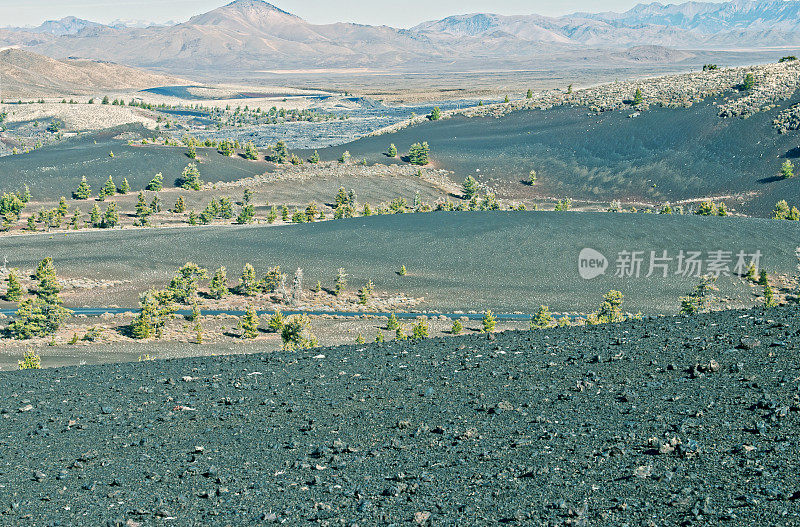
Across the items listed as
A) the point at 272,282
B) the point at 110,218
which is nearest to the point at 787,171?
the point at 272,282

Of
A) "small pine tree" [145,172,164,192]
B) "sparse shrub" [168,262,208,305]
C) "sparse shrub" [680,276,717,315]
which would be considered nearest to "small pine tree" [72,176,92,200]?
"small pine tree" [145,172,164,192]

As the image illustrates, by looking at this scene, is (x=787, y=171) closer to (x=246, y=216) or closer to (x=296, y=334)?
(x=246, y=216)

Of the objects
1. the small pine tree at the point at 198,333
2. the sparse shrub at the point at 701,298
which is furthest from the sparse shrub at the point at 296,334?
the sparse shrub at the point at 701,298

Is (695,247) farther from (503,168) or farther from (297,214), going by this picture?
(503,168)

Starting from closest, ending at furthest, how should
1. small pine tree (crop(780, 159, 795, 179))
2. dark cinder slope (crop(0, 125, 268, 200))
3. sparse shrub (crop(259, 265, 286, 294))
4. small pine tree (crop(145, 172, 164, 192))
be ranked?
sparse shrub (crop(259, 265, 286, 294)), small pine tree (crop(780, 159, 795, 179)), dark cinder slope (crop(0, 125, 268, 200)), small pine tree (crop(145, 172, 164, 192))

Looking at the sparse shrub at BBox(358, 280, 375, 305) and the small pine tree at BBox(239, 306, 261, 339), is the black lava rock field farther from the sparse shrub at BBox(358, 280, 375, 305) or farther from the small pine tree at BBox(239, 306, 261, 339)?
the sparse shrub at BBox(358, 280, 375, 305)

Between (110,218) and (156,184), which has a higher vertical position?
(156,184)
